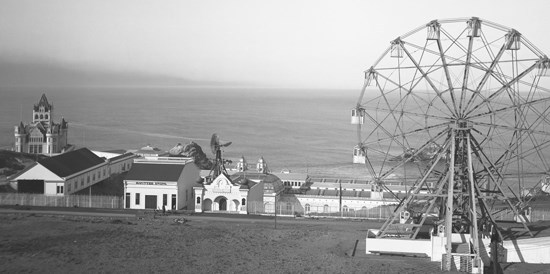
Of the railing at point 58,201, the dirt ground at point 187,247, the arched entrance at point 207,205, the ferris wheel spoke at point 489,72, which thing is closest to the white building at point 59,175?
the railing at point 58,201

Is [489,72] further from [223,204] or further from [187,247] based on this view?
[223,204]

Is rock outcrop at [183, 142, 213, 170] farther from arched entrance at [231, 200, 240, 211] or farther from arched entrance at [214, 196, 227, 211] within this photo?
arched entrance at [231, 200, 240, 211]

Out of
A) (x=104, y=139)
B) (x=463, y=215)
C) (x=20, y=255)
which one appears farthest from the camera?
(x=104, y=139)

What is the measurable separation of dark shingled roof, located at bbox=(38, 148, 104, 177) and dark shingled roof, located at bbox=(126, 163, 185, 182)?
7868 millimetres

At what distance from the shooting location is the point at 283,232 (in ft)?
144

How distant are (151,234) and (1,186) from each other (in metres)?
26.6

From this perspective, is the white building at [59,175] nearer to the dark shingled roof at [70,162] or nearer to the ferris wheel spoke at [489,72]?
the dark shingled roof at [70,162]

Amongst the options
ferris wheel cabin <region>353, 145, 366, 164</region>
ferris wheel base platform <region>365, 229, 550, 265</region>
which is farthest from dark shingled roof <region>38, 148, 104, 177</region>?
ferris wheel base platform <region>365, 229, 550, 265</region>

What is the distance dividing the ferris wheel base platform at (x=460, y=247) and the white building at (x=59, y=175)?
3251cm

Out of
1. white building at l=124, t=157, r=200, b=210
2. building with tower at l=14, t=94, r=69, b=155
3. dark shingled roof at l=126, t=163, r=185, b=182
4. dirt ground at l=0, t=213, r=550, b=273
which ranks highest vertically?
building with tower at l=14, t=94, r=69, b=155

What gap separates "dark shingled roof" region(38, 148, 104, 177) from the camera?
194 feet

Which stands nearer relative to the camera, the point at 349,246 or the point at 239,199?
the point at 349,246

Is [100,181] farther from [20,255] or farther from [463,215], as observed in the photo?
[463,215]

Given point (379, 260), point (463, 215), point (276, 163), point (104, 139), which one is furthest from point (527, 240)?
point (104, 139)
